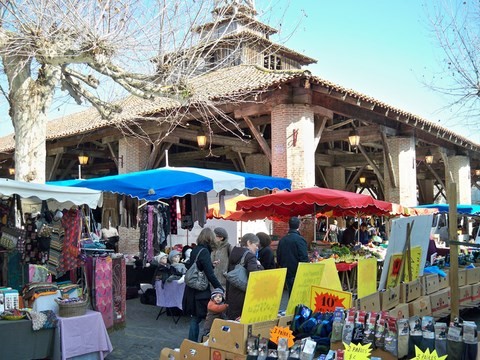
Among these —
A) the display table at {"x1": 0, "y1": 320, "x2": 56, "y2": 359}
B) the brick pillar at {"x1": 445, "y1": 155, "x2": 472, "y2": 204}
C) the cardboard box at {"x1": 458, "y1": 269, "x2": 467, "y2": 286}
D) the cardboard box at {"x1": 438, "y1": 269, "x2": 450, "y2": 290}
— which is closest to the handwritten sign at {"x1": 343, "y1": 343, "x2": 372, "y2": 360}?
the display table at {"x1": 0, "y1": 320, "x2": 56, "y2": 359}

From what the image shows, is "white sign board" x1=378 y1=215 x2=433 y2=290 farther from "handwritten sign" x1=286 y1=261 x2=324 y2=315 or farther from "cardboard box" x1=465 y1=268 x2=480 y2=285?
"cardboard box" x1=465 y1=268 x2=480 y2=285

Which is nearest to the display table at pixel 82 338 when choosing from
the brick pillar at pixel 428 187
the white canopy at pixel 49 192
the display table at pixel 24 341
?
the display table at pixel 24 341

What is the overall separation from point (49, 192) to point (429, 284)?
4.70 m

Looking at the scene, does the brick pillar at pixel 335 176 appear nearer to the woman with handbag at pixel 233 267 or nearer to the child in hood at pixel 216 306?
the woman with handbag at pixel 233 267

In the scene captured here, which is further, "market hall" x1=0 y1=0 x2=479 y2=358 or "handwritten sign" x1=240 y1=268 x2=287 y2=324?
"market hall" x1=0 y1=0 x2=479 y2=358

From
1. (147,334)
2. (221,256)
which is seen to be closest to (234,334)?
(221,256)

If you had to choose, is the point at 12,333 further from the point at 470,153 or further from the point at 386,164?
the point at 470,153

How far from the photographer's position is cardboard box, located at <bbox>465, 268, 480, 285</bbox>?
24.1 ft

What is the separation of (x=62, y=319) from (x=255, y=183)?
15.0 feet

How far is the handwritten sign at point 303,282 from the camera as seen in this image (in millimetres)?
4012

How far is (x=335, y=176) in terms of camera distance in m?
20.8

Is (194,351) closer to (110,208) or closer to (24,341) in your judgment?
(24,341)

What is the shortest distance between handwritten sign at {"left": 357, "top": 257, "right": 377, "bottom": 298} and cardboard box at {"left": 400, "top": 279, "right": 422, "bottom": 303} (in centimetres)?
68

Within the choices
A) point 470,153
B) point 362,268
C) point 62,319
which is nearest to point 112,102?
point 62,319
